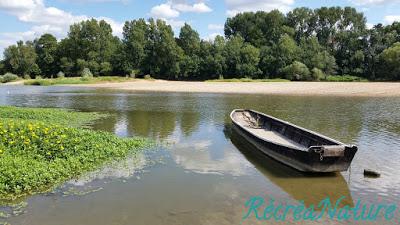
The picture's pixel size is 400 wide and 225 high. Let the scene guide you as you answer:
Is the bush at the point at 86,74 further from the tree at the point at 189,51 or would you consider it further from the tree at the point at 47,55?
the tree at the point at 189,51

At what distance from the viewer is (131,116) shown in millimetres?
31844

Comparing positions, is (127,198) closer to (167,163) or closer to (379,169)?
(167,163)

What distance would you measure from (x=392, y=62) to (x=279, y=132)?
74.7 m


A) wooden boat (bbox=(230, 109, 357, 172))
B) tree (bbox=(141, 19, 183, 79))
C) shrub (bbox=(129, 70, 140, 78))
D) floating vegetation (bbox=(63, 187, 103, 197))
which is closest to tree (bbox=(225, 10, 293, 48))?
tree (bbox=(141, 19, 183, 79))

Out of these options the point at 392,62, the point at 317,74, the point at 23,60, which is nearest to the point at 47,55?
the point at 23,60

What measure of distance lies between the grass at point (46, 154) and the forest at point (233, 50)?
264ft

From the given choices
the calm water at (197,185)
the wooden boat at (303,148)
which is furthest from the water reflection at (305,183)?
the wooden boat at (303,148)

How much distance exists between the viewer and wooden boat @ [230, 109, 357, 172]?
511 inches

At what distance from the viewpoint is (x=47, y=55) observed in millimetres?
125375

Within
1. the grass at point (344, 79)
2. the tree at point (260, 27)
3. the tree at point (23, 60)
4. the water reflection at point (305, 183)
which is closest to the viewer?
the water reflection at point (305, 183)

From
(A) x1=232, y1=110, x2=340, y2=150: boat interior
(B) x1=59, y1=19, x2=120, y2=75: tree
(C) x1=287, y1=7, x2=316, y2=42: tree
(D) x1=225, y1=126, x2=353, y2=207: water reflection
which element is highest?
(C) x1=287, y1=7, x2=316, y2=42: tree

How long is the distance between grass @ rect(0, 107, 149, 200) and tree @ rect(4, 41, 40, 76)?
119 meters

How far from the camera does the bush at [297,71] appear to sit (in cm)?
9094

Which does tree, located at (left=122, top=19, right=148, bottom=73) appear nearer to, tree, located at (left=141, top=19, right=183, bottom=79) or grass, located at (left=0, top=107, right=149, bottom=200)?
tree, located at (left=141, top=19, right=183, bottom=79)
